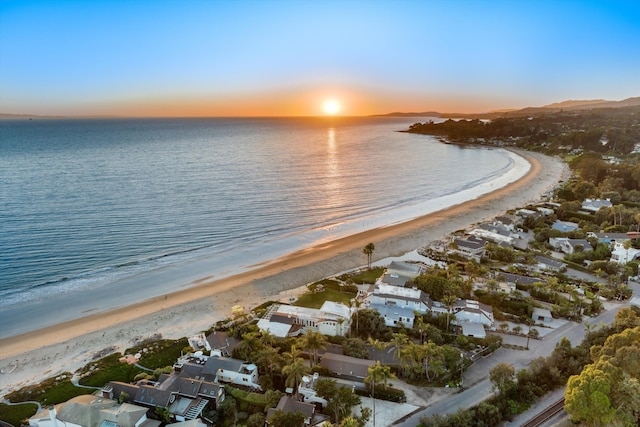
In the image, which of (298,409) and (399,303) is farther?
(399,303)

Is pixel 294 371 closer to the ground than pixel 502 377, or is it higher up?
higher up

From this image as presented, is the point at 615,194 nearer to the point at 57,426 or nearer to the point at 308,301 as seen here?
the point at 308,301

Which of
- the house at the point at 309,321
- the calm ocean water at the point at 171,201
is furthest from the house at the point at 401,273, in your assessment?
the calm ocean water at the point at 171,201

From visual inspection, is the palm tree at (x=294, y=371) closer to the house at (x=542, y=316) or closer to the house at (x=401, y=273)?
the house at (x=401, y=273)

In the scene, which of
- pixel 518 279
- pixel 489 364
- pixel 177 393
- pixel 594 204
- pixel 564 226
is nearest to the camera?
pixel 177 393

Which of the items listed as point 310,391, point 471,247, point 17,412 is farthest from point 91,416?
point 471,247

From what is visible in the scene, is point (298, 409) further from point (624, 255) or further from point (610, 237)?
point (610, 237)

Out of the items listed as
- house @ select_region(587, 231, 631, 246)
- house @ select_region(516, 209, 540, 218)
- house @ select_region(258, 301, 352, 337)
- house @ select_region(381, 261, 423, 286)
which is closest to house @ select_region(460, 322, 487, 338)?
house @ select_region(381, 261, 423, 286)

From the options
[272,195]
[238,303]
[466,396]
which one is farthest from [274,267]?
[272,195]
